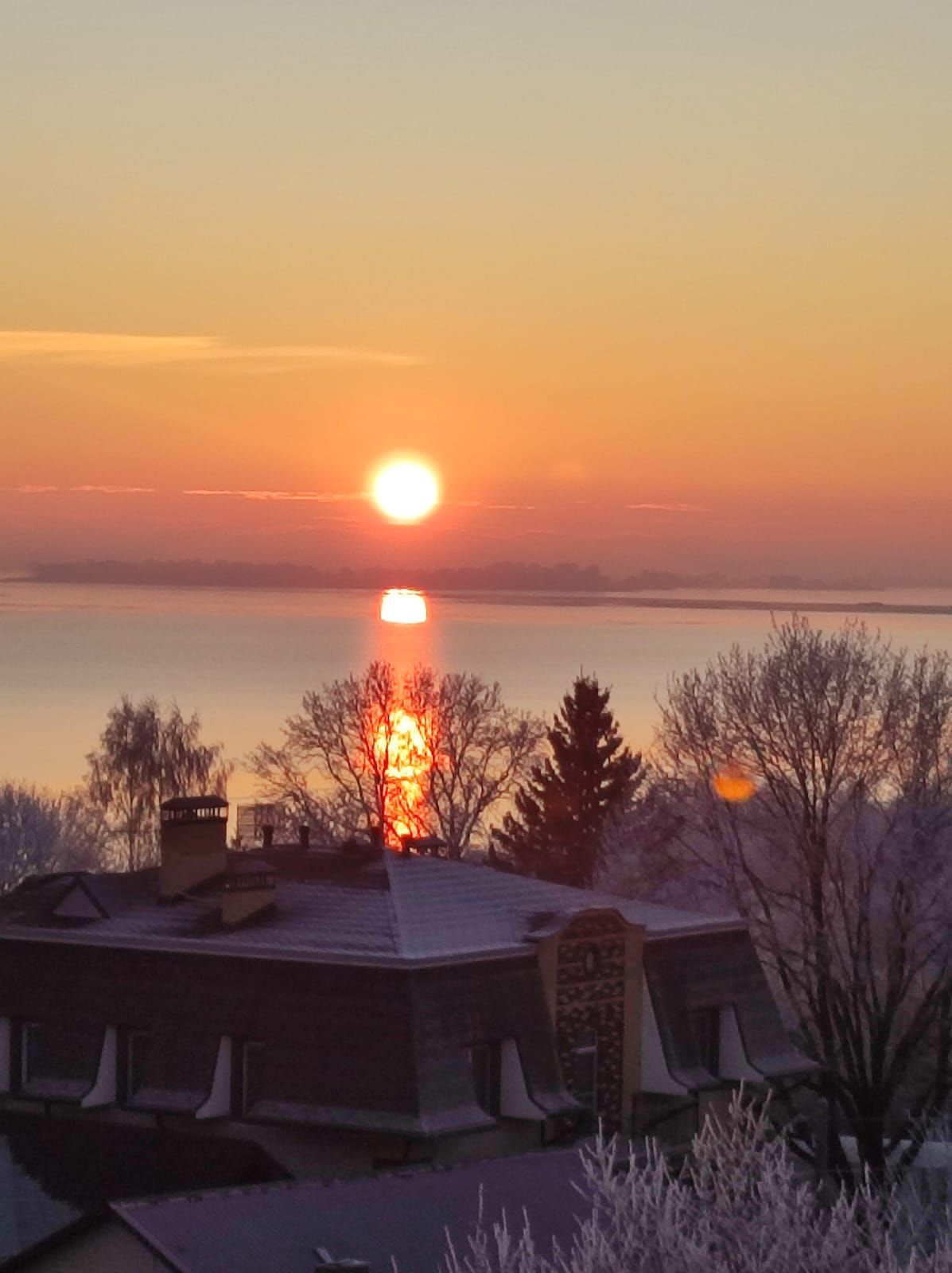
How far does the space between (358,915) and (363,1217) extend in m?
7.51

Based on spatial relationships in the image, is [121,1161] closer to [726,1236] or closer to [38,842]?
[726,1236]

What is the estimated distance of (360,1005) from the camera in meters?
29.5

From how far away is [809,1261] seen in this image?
17.3 metres

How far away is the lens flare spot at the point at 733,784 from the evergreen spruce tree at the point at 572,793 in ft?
87.5

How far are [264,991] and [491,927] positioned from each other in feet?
11.4

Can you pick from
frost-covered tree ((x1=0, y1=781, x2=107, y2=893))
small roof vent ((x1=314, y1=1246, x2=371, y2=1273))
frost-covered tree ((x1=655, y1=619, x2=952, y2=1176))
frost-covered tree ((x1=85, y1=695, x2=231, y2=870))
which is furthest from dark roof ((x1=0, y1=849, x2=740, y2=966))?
frost-covered tree ((x1=85, y1=695, x2=231, y2=870))

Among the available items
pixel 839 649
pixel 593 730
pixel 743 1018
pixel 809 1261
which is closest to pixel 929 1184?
pixel 743 1018

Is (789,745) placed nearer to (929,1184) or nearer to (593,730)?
(929,1184)

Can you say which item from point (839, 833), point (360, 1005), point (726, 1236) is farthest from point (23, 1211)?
point (839, 833)

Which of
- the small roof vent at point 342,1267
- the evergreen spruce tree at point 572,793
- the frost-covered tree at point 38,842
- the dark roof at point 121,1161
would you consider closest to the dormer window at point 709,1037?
the dark roof at point 121,1161

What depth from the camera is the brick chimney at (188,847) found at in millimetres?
33781

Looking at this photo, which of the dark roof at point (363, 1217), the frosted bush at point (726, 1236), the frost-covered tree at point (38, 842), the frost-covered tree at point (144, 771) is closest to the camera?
the frosted bush at point (726, 1236)

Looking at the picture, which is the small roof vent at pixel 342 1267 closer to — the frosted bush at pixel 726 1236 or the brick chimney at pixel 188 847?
the frosted bush at pixel 726 1236

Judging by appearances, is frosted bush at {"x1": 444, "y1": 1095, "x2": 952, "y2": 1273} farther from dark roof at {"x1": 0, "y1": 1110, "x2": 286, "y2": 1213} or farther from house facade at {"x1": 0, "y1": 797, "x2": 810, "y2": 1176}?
dark roof at {"x1": 0, "y1": 1110, "x2": 286, "y2": 1213}
